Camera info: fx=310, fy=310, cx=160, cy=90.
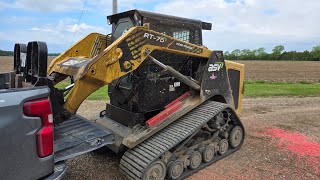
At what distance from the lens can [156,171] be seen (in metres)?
4.26

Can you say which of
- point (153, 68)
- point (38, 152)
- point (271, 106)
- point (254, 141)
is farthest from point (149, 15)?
point (271, 106)

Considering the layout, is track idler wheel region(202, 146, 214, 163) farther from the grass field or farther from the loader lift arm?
the grass field

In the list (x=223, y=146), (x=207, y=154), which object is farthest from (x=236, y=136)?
(x=207, y=154)

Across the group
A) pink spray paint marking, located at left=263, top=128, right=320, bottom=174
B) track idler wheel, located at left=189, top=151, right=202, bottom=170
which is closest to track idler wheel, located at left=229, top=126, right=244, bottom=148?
pink spray paint marking, located at left=263, top=128, right=320, bottom=174

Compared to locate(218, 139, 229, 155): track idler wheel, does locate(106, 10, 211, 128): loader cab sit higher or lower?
higher

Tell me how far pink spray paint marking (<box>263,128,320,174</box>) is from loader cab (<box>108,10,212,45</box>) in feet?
8.68

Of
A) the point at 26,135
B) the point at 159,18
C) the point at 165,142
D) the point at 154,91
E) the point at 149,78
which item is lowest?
the point at 165,142

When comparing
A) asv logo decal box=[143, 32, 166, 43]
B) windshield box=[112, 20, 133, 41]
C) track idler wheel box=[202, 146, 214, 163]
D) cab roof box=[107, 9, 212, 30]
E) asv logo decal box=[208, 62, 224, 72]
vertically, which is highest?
cab roof box=[107, 9, 212, 30]

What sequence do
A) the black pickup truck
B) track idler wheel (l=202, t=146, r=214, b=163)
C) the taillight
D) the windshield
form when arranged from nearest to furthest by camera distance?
1. the black pickup truck
2. the taillight
3. track idler wheel (l=202, t=146, r=214, b=163)
4. the windshield

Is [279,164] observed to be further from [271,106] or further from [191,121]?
[271,106]

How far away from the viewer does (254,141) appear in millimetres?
6316

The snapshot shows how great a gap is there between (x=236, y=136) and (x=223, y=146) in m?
0.48

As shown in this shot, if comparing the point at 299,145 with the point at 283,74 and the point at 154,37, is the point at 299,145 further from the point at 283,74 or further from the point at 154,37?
the point at 283,74

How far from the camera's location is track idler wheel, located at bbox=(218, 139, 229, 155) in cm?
531
